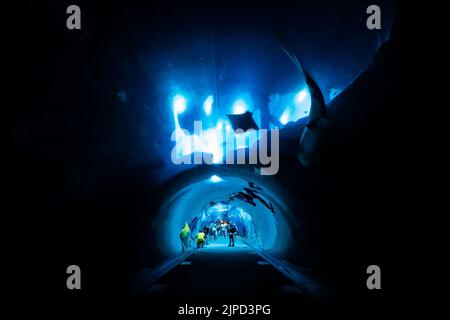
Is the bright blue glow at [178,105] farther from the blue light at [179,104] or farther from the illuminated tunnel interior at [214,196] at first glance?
the illuminated tunnel interior at [214,196]

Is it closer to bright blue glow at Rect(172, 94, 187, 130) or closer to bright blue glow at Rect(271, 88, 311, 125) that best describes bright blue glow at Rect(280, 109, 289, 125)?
bright blue glow at Rect(271, 88, 311, 125)

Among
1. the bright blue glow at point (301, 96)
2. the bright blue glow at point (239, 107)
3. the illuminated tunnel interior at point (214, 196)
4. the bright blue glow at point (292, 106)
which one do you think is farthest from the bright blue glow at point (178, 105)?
the illuminated tunnel interior at point (214, 196)

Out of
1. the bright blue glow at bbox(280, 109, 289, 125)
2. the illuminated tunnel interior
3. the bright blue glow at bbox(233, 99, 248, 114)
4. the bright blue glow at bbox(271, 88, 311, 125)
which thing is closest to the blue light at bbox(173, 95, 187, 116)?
the bright blue glow at bbox(233, 99, 248, 114)

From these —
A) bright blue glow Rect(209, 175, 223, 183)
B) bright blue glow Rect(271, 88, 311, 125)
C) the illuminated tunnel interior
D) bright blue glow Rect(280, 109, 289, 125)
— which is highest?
bright blue glow Rect(271, 88, 311, 125)

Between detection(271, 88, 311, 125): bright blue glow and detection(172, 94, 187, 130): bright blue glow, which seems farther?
Result: detection(172, 94, 187, 130): bright blue glow

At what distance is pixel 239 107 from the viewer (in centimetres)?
866

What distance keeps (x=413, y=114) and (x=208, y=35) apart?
3868 millimetres

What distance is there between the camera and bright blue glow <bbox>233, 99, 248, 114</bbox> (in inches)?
332

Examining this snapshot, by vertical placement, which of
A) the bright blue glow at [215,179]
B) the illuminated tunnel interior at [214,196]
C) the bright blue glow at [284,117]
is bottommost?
the illuminated tunnel interior at [214,196]

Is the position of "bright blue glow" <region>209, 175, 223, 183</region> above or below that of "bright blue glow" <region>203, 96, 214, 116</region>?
below

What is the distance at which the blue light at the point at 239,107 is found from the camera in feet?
27.7

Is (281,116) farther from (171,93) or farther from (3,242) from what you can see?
(3,242)

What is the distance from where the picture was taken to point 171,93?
26.1ft
